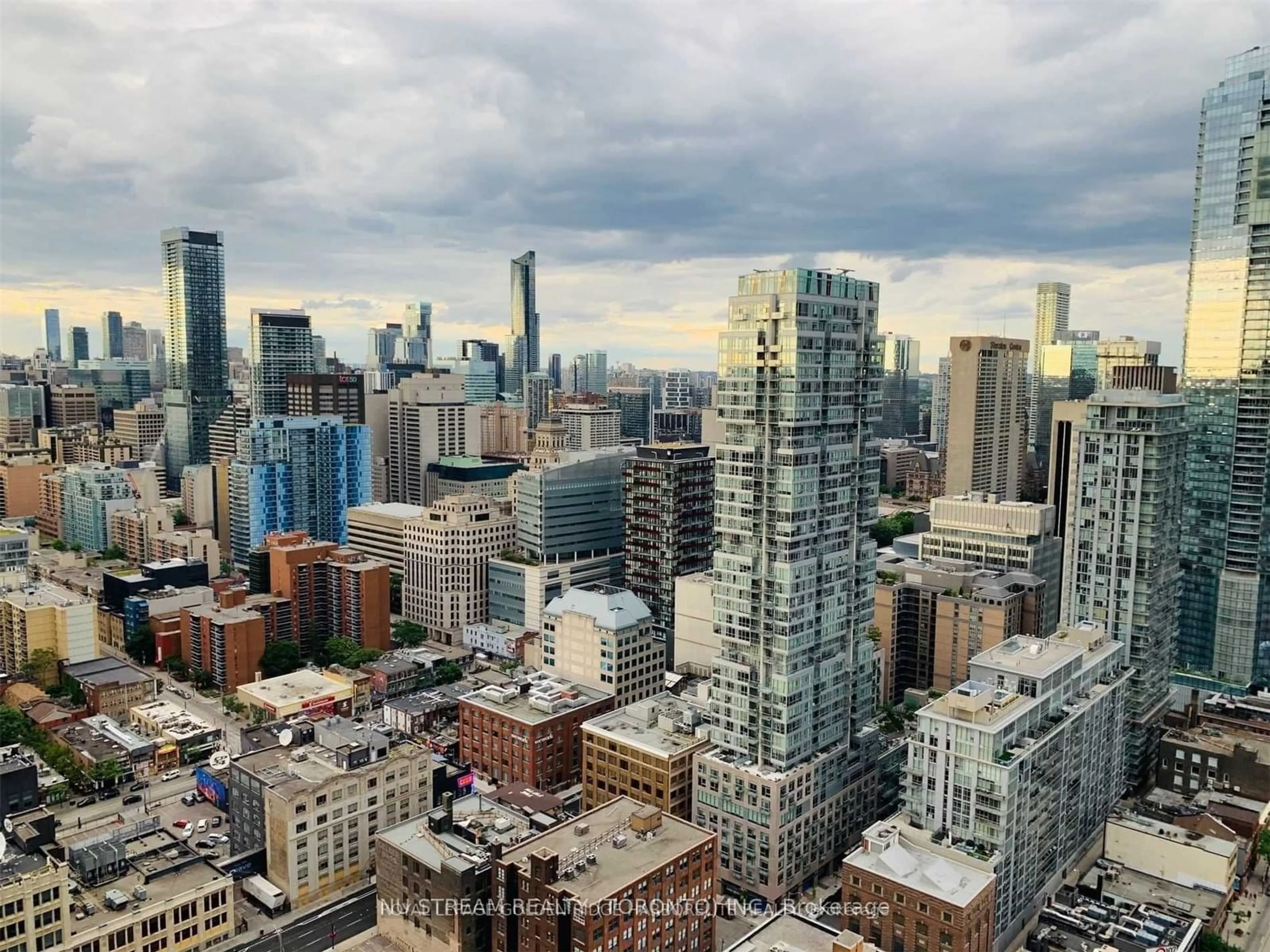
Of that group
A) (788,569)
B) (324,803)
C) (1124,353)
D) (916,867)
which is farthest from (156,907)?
(1124,353)

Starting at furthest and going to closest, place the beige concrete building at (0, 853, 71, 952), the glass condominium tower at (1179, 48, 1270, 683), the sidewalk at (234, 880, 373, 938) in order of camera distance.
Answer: the glass condominium tower at (1179, 48, 1270, 683), the sidewalk at (234, 880, 373, 938), the beige concrete building at (0, 853, 71, 952)

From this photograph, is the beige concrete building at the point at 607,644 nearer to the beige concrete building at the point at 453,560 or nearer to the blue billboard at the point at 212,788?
the blue billboard at the point at 212,788

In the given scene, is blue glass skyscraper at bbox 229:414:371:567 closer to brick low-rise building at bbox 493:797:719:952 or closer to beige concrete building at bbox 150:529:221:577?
beige concrete building at bbox 150:529:221:577

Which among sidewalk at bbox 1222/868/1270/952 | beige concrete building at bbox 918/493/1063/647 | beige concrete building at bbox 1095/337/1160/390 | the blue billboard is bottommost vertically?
sidewalk at bbox 1222/868/1270/952

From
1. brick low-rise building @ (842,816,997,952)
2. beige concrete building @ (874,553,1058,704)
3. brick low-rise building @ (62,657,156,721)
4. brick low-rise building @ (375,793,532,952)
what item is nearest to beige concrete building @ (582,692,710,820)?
brick low-rise building @ (375,793,532,952)

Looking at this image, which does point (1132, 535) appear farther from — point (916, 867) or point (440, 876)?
point (440, 876)

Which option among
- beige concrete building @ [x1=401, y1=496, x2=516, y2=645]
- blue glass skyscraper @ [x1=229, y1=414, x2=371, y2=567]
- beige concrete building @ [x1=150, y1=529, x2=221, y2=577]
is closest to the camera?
beige concrete building @ [x1=401, y1=496, x2=516, y2=645]

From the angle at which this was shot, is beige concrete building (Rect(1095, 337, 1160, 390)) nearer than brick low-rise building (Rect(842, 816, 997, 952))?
No

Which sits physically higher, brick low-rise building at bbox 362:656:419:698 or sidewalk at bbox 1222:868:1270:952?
brick low-rise building at bbox 362:656:419:698
